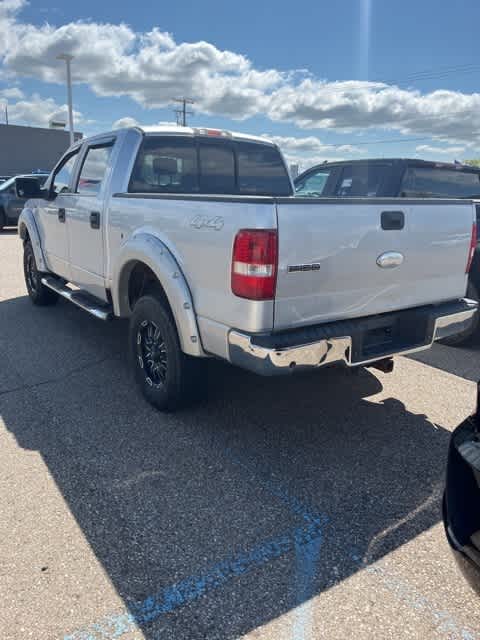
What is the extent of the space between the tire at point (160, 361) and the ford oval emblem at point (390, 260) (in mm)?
1375

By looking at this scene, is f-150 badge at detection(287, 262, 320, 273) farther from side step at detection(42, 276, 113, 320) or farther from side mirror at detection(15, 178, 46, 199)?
side mirror at detection(15, 178, 46, 199)

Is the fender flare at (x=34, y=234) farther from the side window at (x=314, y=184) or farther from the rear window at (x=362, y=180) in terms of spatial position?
A: the rear window at (x=362, y=180)

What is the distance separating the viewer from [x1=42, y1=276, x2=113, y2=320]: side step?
4.51 m

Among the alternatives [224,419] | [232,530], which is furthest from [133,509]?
[224,419]

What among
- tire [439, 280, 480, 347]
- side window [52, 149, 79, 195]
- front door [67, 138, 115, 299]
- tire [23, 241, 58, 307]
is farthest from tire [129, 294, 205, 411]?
tire [23, 241, 58, 307]

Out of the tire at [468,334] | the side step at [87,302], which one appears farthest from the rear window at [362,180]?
the side step at [87,302]

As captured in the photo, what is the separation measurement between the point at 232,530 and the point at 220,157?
3.34 meters

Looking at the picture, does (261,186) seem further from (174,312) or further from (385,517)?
(385,517)

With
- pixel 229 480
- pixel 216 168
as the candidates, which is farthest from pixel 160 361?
pixel 216 168

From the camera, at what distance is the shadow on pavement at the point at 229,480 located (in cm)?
227

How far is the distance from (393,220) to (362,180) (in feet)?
11.7

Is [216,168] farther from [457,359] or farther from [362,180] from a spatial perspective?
[457,359]

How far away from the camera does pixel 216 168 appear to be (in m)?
4.72

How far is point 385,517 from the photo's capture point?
8.90 feet
